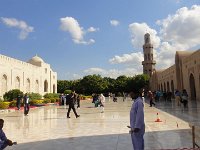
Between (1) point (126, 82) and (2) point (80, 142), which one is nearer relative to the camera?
(2) point (80, 142)

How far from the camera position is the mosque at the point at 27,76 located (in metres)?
37.1

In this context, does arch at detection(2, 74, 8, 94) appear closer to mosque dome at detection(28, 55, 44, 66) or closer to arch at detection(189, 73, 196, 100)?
mosque dome at detection(28, 55, 44, 66)

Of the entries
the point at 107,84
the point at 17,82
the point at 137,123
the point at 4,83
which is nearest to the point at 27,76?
the point at 17,82

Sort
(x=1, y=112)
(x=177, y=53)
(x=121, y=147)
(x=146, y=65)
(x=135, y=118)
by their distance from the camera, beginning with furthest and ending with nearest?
(x=146, y=65) < (x=177, y=53) < (x=1, y=112) < (x=121, y=147) < (x=135, y=118)

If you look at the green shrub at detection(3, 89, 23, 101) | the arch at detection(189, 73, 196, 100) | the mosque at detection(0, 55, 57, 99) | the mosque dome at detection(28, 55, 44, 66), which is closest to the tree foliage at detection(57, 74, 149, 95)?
the mosque at detection(0, 55, 57, 99)

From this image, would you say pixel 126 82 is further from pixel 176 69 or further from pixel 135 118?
pixel 135 118

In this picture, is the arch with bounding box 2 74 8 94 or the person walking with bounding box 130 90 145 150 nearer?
the person walking with bounding box 130 90 145 150

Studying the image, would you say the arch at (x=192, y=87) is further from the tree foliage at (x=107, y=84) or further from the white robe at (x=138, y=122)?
the tree foliage at (x=107, y=84)

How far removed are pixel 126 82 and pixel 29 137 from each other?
7223cm

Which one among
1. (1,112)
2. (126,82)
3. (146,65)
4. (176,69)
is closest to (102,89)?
(126,82)

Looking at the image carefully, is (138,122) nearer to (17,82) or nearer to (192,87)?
(192,87)

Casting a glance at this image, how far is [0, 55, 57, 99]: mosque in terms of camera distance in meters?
37.1

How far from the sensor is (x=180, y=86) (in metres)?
35.0

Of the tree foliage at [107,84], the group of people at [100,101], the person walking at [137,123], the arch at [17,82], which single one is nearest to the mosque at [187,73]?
the group of people at [100,101]
